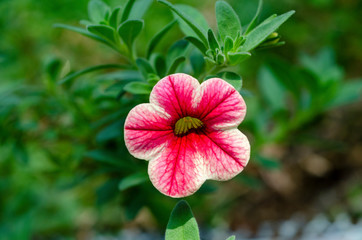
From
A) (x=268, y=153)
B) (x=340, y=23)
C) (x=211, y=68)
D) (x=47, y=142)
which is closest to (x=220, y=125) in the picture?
(x=211, y=68)

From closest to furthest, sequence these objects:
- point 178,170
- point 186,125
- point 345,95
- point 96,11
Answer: point 178,170, point 186,125, point 96,11, point 345,95

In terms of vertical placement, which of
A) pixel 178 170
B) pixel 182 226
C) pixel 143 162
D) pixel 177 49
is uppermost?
pixel 177 49

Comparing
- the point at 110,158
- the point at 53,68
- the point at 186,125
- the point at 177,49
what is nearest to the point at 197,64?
the point at 177,49

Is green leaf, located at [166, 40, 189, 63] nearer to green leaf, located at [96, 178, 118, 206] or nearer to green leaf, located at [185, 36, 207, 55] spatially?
green leaf, located at [185, 36, 207, 55]

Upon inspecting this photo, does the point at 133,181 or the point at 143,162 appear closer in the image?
the point at 133,181

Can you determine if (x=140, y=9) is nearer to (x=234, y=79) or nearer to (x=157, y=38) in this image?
(x=157, y=38)

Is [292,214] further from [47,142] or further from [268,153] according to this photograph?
[47,142]
